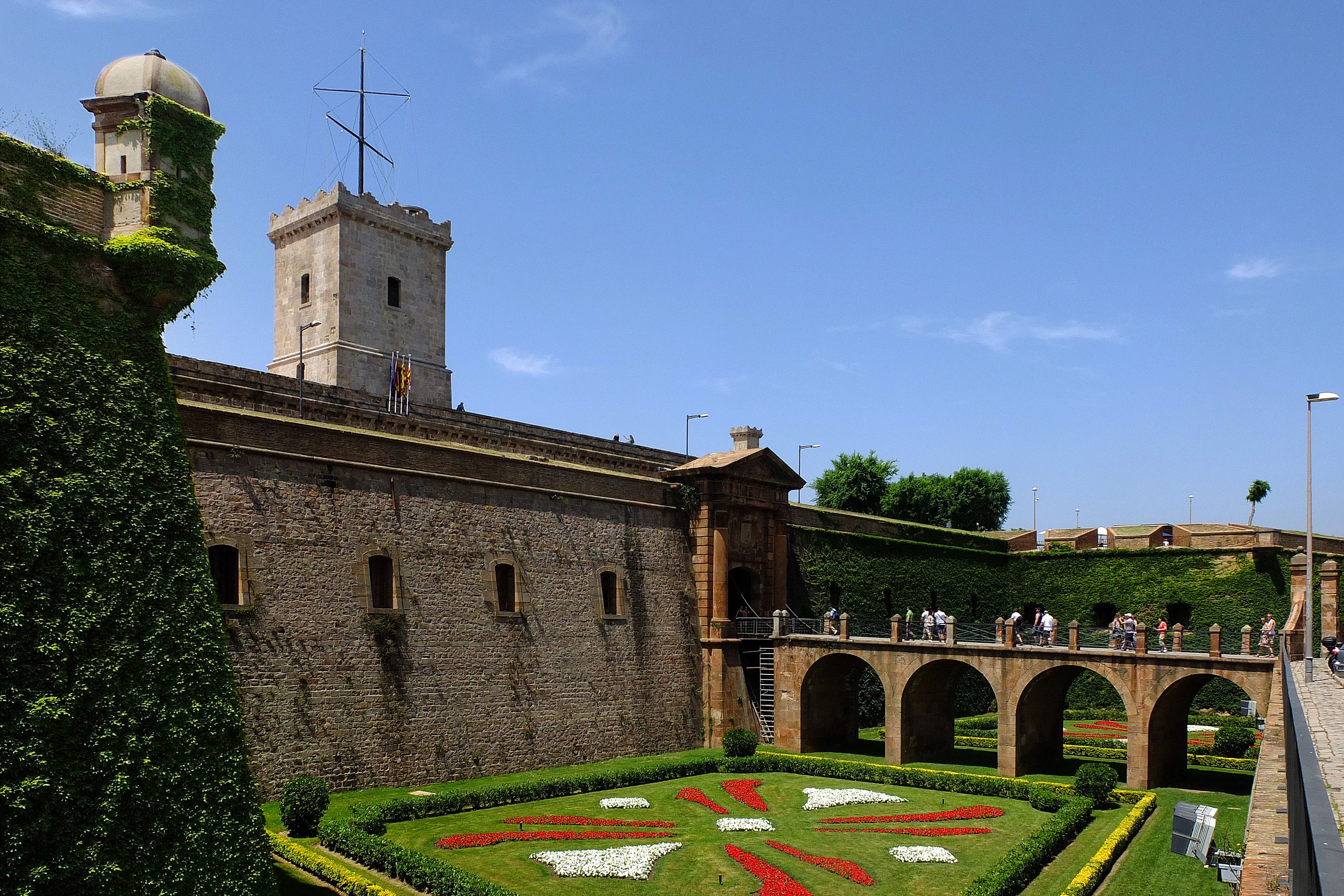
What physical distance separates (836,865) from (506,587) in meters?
10.9

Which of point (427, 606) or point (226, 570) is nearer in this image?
point (226, 570)

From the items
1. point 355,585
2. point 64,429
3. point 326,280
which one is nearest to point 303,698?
point 355,585

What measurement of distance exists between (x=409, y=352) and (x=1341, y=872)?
36703 millimetres

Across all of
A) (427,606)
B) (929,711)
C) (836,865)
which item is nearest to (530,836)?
(836,865)

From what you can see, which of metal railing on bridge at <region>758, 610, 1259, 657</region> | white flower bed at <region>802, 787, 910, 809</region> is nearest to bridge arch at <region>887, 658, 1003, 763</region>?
metal railing on bridge at <region>758, 610, 1259, 657</region>

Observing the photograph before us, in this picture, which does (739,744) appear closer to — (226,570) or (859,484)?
(226,570)

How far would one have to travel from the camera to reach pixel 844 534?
39906 mm

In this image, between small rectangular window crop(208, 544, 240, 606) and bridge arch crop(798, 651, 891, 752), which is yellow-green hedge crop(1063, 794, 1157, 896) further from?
small rectangular window crop(208, 544, 240, 606)

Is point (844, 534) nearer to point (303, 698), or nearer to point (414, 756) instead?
point (414, 756)

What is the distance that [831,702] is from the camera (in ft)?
110

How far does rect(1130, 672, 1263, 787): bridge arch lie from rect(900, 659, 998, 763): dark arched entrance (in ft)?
16.0

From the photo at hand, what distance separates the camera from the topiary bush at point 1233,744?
105 feet

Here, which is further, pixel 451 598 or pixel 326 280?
pixel 326 280

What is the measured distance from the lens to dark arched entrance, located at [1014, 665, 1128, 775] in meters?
29.1
